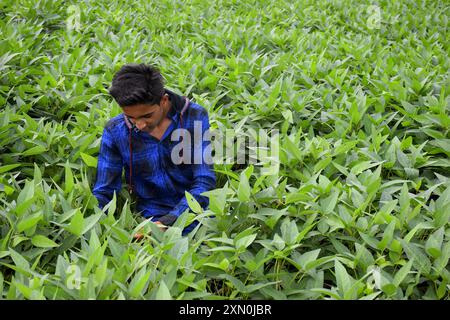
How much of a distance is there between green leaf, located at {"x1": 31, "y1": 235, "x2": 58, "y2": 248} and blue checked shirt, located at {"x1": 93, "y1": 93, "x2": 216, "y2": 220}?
45 cm

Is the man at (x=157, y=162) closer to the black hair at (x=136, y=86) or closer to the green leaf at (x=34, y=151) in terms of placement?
the black hair at (x=136, y=86)

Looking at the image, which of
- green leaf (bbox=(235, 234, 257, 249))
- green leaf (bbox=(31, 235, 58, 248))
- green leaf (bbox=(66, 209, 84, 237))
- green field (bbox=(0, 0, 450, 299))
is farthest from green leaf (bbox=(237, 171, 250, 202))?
green leaf (bbox=(31, 235, 58, 248))

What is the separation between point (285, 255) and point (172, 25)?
3.50m

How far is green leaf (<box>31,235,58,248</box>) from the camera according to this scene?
1.79 meters

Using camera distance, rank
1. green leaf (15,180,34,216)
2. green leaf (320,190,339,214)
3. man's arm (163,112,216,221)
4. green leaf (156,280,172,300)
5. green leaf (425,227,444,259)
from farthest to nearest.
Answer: man's arm (163,112,216,221) → green leaf (320,190,339,214) → green leaf (15,180,34,216) → green leaf (425,227,444,259) → green leaf (156,280,172,300)

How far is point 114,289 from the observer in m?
1.57

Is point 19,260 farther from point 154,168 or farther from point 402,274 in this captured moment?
point 402,274

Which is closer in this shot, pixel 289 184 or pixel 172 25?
pixel 289 184

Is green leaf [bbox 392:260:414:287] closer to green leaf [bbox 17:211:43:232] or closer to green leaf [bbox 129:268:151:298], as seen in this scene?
green leaf [bbox 129:268:151:298]

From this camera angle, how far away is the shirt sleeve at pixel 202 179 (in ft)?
7.50

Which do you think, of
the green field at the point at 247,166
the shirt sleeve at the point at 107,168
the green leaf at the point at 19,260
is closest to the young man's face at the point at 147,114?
the shirt sleeve at the point at 107,168

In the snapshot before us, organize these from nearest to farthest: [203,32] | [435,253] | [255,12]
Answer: [435,253], [203,32], [255,12]

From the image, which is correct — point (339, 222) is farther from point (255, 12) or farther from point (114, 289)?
point (255, 12)
